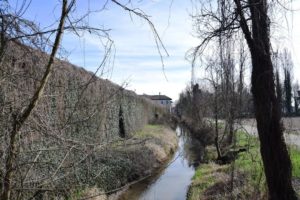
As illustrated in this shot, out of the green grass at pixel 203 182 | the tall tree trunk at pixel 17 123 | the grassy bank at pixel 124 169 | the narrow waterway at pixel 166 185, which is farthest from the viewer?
the narrow waterway at pixel 166 185

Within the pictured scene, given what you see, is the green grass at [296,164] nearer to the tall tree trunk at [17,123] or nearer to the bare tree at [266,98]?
the bare tree at [266,98]

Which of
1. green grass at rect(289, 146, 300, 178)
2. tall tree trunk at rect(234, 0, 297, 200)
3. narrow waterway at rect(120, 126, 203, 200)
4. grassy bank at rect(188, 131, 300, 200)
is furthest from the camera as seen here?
narrow waterway at rect(120, 126, 203, 200)

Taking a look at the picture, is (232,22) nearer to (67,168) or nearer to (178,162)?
(67,168)

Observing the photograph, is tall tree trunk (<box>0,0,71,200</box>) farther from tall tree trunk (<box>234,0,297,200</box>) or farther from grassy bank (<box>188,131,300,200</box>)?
grassy bank (<box>188,131,300,200</box>)

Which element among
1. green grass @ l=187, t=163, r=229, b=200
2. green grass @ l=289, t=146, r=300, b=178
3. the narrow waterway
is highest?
green grass @ l=289, t=146, r=300, b=178

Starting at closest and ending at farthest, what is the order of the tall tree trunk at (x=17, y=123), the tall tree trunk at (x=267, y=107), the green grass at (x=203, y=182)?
the tall tree trunk at (x=17, y=123) < the tall tree trunk at (x=267, y=107) < the green grass at (x=203, y=182)

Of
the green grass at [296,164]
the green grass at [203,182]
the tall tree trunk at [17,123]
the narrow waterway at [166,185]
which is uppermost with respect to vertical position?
the tall tree trunk at [17,123]

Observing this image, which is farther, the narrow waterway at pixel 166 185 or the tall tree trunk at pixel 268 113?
the narrow waterway at pixel 166 185

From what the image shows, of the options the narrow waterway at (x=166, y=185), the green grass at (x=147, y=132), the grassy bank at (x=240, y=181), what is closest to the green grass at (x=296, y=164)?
the grassy bank at (x=240, y=181)

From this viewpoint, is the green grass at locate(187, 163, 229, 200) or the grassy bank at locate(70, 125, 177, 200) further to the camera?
the green grass at locate(187, 163, 229, 200)

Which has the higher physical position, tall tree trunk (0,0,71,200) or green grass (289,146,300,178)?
tall tree trunk (0,0,71,200)

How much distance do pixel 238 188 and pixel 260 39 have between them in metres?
4.92

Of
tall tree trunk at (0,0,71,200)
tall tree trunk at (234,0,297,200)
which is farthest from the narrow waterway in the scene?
tall tree trunk at (0,0,71,200)

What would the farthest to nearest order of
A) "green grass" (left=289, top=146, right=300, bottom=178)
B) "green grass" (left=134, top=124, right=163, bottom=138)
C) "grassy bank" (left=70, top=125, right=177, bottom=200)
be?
"green grass" (left=134, top=124, right=163, bottom=138), "grassy bank" (left=70, top=125, right=177, bottom=200), "green grass" (left=289, top=146, right=300, bottom=178)
